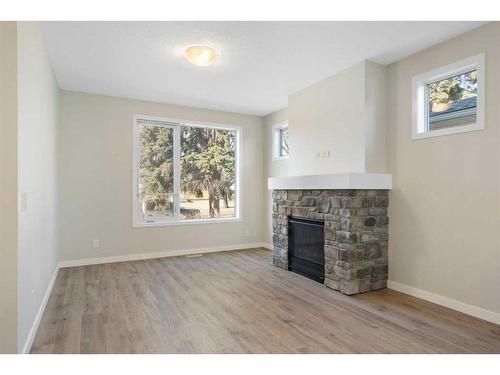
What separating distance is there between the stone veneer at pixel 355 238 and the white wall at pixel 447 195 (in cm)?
16

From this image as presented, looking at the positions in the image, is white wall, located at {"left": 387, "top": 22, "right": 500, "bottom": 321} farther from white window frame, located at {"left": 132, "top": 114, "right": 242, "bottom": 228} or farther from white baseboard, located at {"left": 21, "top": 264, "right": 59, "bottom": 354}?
white baseboard, located at {"left": 21, "top": 264, "right": 59, "bottom": 354}

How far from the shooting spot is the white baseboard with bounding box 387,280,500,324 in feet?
8.78

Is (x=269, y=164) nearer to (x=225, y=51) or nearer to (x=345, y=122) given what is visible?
(x=345, y=122)

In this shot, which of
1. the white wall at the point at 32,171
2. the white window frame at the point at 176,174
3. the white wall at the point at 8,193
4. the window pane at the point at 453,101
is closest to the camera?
the white wall at the point at 8,193

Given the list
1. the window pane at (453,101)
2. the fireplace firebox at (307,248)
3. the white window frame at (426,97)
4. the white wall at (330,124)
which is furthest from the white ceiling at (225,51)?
the fireplace firebox at (307,248)

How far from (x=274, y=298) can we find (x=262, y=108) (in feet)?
11.8

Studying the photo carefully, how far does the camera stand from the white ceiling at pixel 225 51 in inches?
110

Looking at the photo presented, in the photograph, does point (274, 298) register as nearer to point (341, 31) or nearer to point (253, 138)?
point (341, 31)

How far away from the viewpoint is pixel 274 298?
10.7 ft

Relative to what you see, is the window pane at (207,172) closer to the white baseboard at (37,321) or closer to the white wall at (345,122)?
the white wall at (345,122)

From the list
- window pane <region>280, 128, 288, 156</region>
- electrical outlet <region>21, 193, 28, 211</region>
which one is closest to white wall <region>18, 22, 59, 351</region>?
electrical outlet <region>21, 193, 28, 211</region>

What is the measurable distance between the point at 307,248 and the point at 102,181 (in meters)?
3.38

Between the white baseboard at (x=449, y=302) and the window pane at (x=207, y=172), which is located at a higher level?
the window pane at (x=207, y=172)
